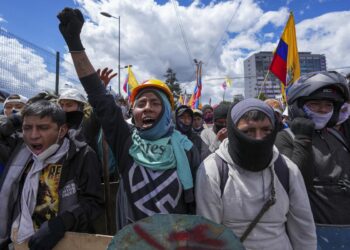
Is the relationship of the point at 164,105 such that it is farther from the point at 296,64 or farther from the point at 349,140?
the point at 296,64

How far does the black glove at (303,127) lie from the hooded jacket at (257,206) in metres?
0.33

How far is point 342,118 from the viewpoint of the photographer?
7.10 ft

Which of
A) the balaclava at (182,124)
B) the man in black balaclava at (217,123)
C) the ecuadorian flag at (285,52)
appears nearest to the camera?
the man in black balaclava at (217,123)

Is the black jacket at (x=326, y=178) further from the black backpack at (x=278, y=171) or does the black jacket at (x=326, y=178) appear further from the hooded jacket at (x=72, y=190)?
the hooded jacket at (x=72, y=190)

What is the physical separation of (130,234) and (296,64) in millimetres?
5821

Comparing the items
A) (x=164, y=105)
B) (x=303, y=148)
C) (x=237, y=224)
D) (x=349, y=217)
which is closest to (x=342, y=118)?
(x=303, y=148)

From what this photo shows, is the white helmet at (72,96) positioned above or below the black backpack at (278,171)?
above

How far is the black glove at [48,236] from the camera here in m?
1.64

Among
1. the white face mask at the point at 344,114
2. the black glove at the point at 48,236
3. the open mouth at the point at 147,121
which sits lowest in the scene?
the black glove at the point at 48,236

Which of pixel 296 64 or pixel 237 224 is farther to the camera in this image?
pixel 296 64

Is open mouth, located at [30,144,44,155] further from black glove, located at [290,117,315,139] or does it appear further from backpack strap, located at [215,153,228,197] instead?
black glove, located at [290,117,315,139]

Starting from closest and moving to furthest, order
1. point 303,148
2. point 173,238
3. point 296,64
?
point 173,238 < point 303,148 < point 296,64

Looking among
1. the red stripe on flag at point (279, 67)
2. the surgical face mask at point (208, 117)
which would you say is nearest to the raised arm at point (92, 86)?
the red stripe on flag at point (279, 67)

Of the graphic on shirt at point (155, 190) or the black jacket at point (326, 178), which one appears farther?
the black jacket at point (326, 178)
